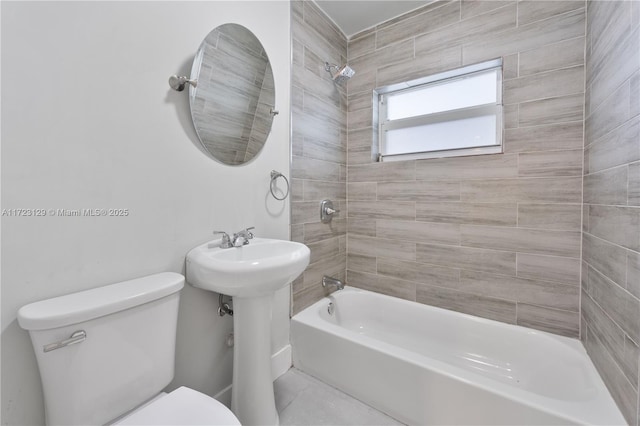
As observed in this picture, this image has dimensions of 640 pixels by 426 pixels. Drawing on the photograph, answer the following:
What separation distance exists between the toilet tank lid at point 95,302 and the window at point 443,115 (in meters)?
1.76

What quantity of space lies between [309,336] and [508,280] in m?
1.31

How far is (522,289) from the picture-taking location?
5.26 ft

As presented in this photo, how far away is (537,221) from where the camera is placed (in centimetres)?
155

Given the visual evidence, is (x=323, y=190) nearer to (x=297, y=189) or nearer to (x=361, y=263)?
(x=297, y=189)

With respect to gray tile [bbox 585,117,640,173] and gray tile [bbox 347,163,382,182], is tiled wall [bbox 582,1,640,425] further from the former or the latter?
gray tile [bbox 347,163,382,182]

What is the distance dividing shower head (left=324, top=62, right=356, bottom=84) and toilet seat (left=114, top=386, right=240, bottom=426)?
6.63 ft

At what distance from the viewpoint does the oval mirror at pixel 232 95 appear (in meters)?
1.23

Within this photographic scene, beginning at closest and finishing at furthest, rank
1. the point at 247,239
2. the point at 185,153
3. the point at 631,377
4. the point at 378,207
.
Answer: the point at 631,377 → the point at 185,153 → the point at 247,239 → the point at 378,207

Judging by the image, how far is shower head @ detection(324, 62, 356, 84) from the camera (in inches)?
74.5

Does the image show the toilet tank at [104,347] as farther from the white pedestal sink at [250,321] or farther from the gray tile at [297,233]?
the gray tile at [297,233]

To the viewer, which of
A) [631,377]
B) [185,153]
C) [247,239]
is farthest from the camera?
[247,239]

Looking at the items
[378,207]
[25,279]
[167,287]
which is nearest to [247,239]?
[167,287]

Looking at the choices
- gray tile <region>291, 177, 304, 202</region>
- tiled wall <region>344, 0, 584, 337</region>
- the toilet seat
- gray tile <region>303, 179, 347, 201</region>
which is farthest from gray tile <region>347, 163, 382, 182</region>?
the toilet seat

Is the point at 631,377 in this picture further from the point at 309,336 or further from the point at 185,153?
the point at 185,153
